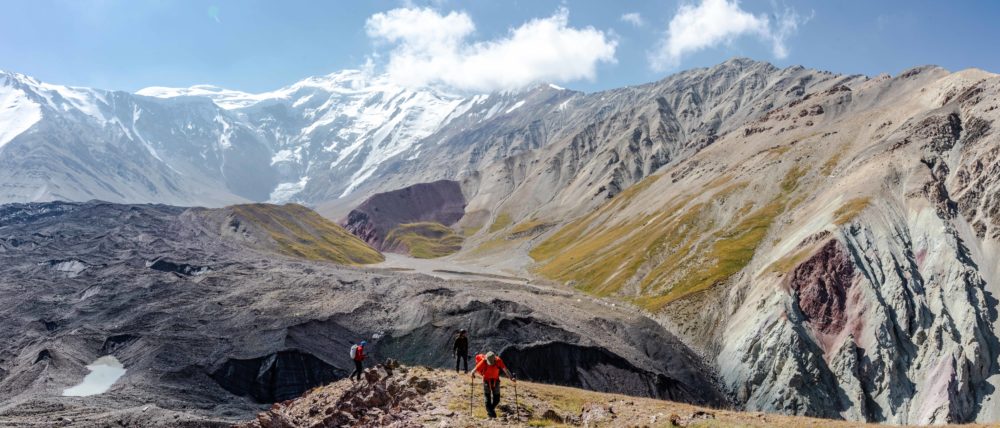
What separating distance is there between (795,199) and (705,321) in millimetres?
40299

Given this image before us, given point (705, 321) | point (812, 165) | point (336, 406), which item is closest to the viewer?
point (336, 406)

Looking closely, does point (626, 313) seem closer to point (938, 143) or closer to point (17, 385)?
point (938, 143)

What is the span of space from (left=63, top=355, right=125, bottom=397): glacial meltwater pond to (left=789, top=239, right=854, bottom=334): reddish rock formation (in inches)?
2880

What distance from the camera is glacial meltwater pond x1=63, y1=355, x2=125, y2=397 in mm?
Answer: 56812

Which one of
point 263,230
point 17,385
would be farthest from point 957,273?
point 263,230

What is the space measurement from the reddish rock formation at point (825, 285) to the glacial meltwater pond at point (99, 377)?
73.1m

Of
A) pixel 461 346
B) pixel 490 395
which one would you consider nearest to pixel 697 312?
pixel 461 346

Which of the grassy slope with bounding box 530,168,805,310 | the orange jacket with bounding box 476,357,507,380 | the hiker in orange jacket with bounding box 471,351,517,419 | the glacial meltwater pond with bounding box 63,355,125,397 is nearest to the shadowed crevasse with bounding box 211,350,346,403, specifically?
the glacial meltwater pond with bounding box 63,355,125,397

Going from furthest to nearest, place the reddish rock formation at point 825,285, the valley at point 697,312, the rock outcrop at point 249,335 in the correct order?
the reddish rock formation at point 825,285 → the valley at point 697,312 → the rock outcrop at point 249,335

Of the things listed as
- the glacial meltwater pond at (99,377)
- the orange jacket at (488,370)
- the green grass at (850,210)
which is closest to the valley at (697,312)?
the green grass at (850,210)

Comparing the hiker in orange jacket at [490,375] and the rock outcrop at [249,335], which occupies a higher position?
the rock outcrop at [249,335]

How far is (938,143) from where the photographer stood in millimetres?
95312

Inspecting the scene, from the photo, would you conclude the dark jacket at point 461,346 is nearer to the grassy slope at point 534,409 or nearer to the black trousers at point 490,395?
the grassy slope at point 534,409

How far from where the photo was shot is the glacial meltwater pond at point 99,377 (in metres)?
A: 56.8
